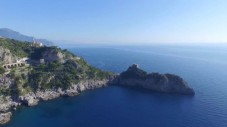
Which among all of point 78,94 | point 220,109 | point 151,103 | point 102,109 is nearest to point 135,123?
point 102,109

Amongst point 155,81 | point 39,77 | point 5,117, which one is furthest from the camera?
point 155,81

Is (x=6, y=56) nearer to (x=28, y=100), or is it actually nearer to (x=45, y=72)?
(x=45, y=72)

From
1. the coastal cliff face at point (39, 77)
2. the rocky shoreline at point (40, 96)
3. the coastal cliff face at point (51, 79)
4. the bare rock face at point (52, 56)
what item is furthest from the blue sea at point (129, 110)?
the bare rock face at point (52, 56)

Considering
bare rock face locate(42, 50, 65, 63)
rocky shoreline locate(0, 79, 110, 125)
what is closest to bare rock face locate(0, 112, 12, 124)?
rocky shoreline locate(0, 79, 110, 125)

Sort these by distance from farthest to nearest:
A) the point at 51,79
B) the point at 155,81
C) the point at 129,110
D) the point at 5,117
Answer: the point at 155,81
the point at 51,79
the point at 129,110
the point at 5,117

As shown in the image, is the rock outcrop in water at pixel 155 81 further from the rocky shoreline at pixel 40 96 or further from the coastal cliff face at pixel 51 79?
the rocky shoreline at pixel 40 96

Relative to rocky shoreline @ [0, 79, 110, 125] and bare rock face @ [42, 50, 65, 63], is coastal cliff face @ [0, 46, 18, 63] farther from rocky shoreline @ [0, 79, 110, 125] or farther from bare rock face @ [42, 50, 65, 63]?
rocky shoreline @ [0, 79, 110, 125]

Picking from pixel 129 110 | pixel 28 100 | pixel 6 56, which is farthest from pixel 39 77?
pixel 129 110

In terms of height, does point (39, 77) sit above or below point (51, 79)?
above
